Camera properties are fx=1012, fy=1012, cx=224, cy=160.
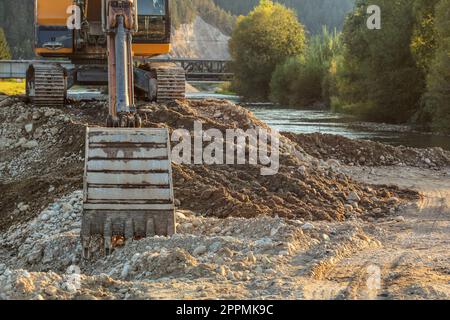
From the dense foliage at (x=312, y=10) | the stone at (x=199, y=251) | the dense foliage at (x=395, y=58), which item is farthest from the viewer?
the dense foliage at (x=312, y=10)

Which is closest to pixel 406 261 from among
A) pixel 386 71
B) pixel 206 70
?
pixel 386 71

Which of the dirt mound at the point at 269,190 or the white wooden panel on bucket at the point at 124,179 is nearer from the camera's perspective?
the white wooden panel on bucket at the point at 124,179

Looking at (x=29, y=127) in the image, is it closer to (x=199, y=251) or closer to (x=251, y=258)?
(x=199, y=251)

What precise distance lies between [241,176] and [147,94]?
18.9 ft

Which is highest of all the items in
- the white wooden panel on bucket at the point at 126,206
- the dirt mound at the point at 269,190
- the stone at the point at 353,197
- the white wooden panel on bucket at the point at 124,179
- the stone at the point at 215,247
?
the white wooden panel on bucket at the point at 124,179

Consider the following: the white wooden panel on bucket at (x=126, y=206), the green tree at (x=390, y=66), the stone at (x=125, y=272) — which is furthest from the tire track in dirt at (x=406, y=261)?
the green tree at (x=390, y=66)

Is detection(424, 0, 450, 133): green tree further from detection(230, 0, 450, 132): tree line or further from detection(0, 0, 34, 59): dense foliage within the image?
detection(0, 0, 34, 59): dense foliage

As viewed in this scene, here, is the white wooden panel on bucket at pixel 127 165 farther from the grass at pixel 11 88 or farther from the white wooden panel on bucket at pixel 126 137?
the grass at pixel 11 88

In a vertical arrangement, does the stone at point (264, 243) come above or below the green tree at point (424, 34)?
below

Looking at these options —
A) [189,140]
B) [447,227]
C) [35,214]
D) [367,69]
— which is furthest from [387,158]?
[367,69]

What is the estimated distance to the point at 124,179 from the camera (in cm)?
1102

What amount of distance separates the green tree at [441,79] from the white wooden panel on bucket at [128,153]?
29.0m

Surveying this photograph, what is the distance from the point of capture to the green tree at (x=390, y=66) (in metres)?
47.0

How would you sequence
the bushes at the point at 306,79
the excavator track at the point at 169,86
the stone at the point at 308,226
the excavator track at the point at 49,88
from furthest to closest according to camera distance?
the bushes at the point at 306,79, the excavator track at the point at 169,86, the excavator track at the point at 49,88, the stone at the point at 308,226
